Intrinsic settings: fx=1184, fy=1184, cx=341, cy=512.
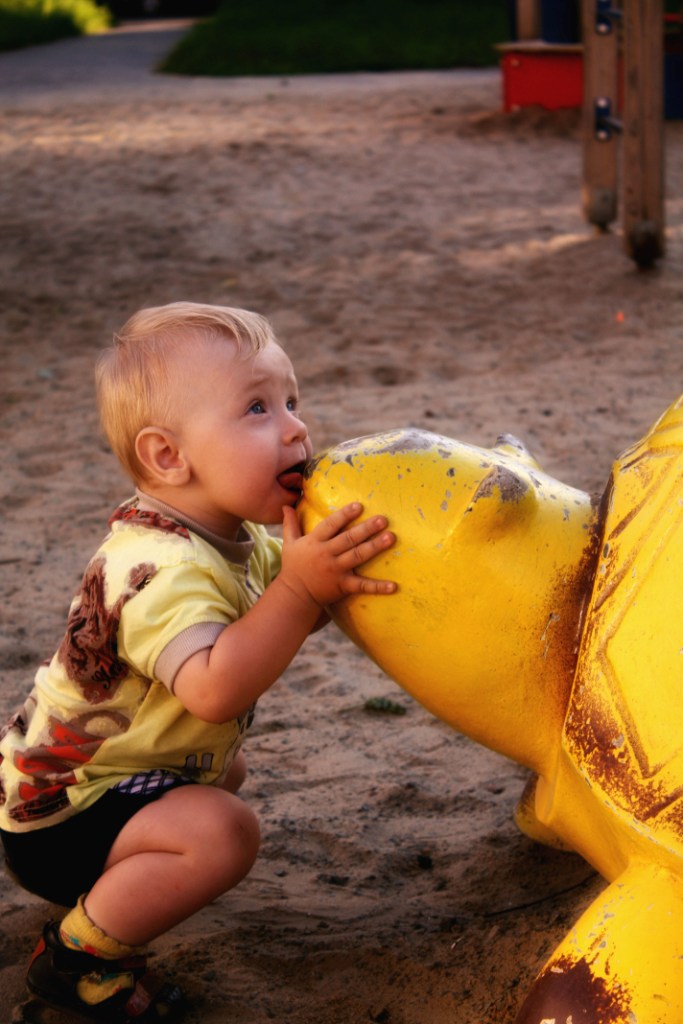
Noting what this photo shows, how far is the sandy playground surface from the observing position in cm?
181

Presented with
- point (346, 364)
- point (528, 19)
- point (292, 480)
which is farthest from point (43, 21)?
point (292, 480)

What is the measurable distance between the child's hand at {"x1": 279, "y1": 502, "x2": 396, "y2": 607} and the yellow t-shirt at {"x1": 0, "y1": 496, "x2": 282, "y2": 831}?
12 centimetres

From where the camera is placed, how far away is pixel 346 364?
4.66m

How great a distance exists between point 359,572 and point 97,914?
1.91 feet

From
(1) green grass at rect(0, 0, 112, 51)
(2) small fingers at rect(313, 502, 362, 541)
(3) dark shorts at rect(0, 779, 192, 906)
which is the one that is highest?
(1) green grass at rect(0, 0, 112, 51)

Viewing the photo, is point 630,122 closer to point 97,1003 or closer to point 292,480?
point 292,480

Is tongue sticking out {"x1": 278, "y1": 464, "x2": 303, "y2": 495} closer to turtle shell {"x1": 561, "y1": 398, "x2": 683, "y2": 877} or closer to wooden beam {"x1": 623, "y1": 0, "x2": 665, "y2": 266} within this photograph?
turtle shell {"x1": 561, "y1": 398, "x2": 683, "y2": 877}

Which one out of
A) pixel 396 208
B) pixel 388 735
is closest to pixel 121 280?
pixel 396 208

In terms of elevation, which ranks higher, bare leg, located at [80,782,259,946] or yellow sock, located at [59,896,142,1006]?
bare leg, located at [80,782,259,946]

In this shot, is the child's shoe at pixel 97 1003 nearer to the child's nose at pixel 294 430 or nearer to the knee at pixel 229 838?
the knee at pixel 229 838

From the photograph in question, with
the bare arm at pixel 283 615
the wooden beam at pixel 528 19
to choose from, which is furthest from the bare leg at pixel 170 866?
the wooden beam at pixel 528 19

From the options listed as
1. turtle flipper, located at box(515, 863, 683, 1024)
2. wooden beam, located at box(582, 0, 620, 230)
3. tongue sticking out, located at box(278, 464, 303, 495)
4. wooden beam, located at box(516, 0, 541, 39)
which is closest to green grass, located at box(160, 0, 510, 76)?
wooden beam, located at box(516, 0, 541, 39)

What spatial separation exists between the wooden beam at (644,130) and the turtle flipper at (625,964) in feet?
15.1

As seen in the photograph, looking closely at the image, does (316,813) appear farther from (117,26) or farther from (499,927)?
(117,26)
